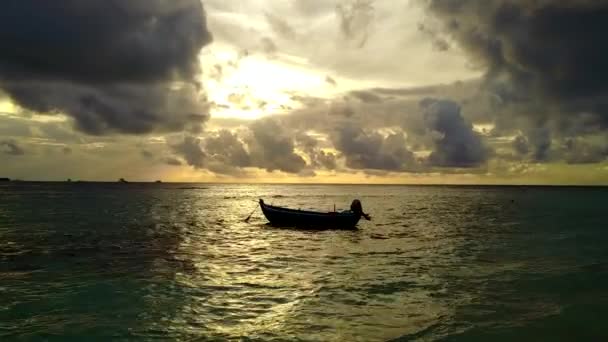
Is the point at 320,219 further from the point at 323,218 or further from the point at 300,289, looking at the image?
the point at 300,289

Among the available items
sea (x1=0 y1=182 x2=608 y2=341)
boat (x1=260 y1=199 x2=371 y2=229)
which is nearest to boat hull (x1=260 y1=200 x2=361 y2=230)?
boat (x1=260 y1=199 x2=371 y2=229)

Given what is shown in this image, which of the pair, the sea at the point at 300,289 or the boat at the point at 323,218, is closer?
the sea at the point at 300,289

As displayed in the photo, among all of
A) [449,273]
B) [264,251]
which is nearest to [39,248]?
[264,251]

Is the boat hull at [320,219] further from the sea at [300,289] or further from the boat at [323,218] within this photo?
the sea at [300,289]

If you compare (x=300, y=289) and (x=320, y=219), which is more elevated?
(x=320, y=219)

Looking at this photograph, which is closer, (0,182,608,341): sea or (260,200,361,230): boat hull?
(0,182,608,341): sea

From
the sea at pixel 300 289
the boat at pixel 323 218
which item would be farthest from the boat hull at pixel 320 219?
the sea at pixel 300 289

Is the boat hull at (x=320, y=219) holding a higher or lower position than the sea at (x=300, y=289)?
higher

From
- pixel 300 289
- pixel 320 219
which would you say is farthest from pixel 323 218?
pixel 300 289

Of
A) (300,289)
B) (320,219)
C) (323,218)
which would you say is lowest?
(300,289)

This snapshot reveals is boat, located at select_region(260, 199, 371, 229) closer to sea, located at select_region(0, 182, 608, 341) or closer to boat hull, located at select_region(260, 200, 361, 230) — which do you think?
A: boat hull, located at select_region(260, 200, 361, 230)

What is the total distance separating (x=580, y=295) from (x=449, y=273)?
552cm

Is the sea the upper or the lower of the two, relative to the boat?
lower

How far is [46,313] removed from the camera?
45.9 ft
